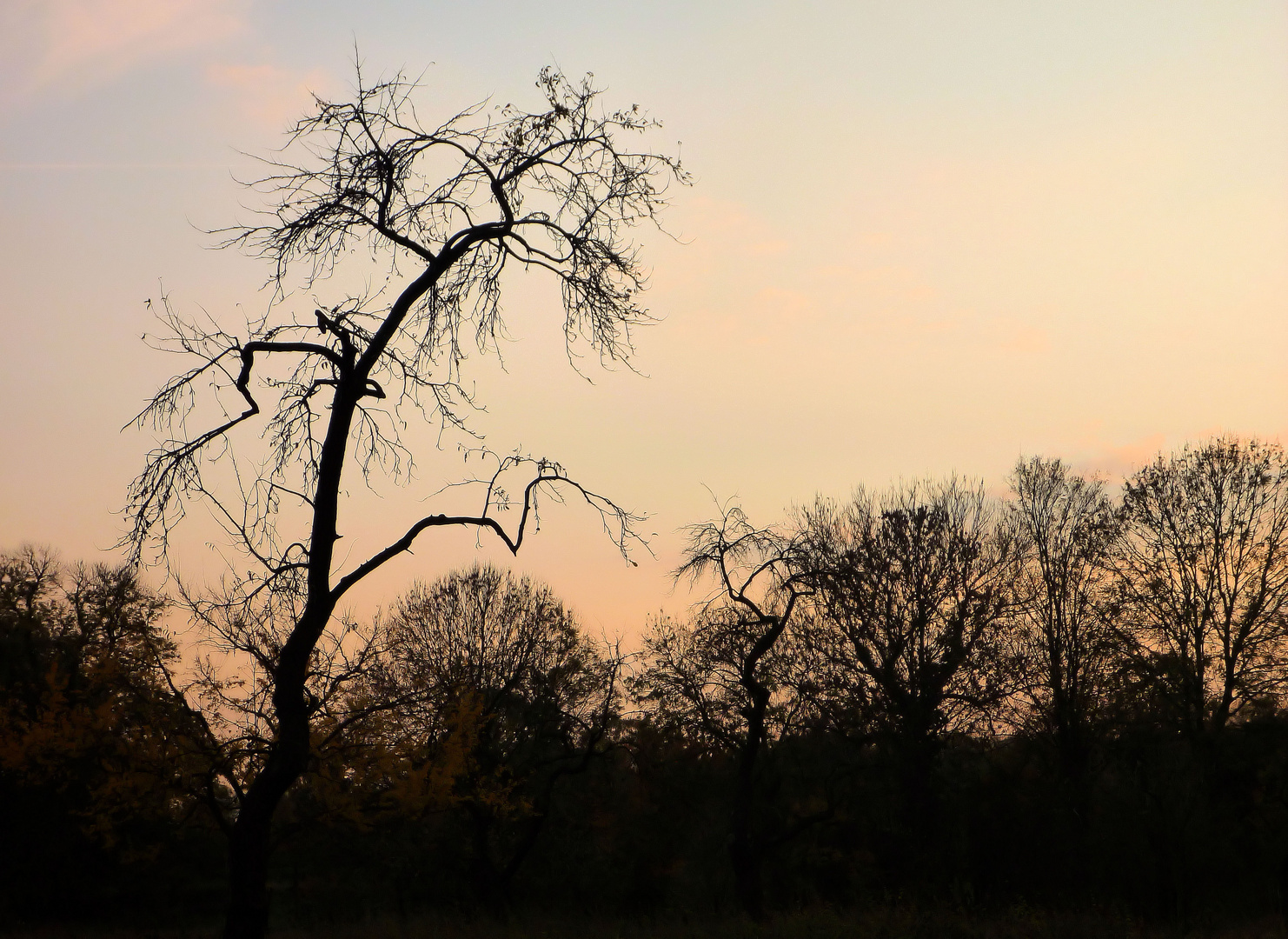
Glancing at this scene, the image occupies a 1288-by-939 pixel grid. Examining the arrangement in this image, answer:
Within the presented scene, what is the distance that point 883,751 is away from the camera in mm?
31203

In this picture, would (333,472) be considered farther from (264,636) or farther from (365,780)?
(365,780)

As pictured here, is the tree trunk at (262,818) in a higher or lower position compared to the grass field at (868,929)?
higher

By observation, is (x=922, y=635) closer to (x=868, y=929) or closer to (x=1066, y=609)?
(x=1066, y=609)

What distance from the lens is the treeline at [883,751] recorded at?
98.0 feet

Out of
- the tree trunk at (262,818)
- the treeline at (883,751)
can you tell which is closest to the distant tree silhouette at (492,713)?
the treeline at (883,751)

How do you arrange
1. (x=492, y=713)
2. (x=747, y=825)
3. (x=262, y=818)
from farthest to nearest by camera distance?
1. (x=492, y=713)
2. (x=747, y=825)
3. (x=262, y=818)

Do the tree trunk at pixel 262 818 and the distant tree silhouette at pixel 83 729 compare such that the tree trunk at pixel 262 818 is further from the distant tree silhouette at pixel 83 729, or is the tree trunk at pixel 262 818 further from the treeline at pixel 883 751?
the treeline at pixel 883 751

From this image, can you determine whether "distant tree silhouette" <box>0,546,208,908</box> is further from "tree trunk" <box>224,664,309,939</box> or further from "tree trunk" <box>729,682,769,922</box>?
"tree trunk" <box>729,682,769,922</box>

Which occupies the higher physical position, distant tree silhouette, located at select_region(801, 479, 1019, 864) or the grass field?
distant tree silhouette, located at select_region(801, 479, 1019, 864)

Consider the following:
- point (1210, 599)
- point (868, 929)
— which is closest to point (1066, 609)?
point (1210, 599)

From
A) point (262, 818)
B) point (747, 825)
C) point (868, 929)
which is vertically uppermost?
point (262, 818)

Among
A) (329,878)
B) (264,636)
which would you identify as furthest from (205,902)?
(264,636)

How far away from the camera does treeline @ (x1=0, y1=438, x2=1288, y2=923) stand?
98.0ft

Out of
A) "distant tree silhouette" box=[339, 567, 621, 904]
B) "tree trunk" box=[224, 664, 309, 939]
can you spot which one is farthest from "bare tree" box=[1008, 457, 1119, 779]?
"tree trunk" box=[224, 664, 309, 939]
